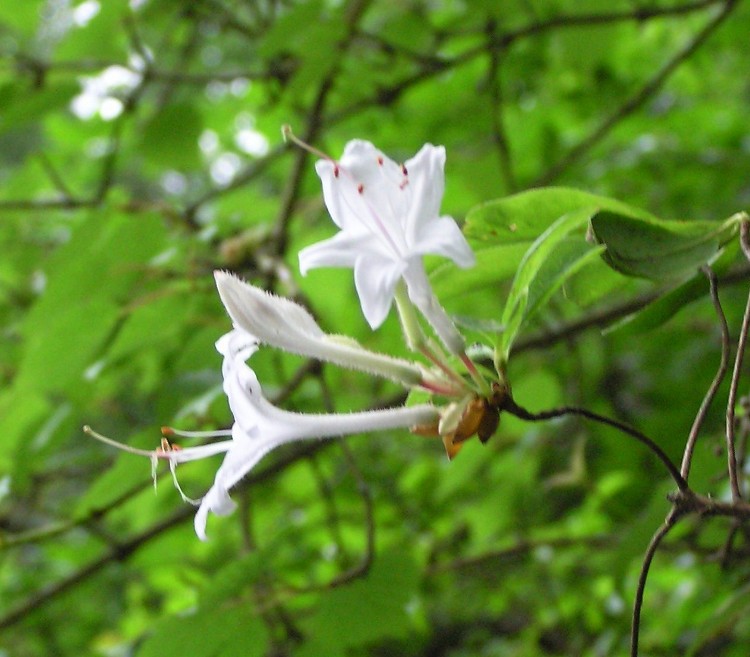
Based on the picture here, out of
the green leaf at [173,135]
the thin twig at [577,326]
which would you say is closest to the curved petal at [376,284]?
the thin twig at [577,326]

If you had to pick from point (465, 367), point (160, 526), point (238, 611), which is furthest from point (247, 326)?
point (160, 526)

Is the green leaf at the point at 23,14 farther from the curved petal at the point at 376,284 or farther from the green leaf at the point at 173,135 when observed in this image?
the curved petal at the point at 376,284

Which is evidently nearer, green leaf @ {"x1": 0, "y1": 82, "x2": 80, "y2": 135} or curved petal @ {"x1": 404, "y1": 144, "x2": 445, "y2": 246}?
curved petal @ {"x1": 404, "y1": 144, "x2": 445, "y2": 246}

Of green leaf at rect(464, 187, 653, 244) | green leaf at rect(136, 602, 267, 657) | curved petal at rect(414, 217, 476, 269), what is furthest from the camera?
green leaf at rect(136, 602, 267, 657)

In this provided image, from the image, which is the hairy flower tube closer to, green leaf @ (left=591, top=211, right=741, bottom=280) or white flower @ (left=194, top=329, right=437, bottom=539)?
white flower @ (left=194, top=329, right=437, bottom=539)

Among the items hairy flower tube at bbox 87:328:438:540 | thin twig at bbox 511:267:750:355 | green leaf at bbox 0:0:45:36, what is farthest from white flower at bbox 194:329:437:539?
green leaf at bbox 0:0:45:36

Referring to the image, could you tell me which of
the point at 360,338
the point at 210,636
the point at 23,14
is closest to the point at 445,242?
the point at 210,636

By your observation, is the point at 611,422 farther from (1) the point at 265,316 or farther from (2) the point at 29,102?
(2) the point at 29,102
